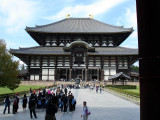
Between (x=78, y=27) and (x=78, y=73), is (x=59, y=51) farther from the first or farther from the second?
(x=78, y=27)

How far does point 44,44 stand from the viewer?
5147 centimetres

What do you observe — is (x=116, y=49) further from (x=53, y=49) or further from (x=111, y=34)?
(x=53, y=49)

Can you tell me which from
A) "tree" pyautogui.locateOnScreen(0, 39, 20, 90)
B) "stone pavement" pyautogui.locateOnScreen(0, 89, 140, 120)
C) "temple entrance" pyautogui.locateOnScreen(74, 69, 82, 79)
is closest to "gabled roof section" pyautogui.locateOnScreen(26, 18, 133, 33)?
"temple entrance" pyautogui.locateOnScreen(74, 69, 82, 79)

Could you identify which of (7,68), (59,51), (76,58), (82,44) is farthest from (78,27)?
(7,68)

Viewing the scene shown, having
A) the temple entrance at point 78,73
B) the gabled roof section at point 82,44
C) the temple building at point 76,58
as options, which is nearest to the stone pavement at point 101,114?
the temple building at point 76,58

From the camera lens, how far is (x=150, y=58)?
2598 mm

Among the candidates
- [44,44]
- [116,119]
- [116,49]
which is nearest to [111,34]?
[116,49]

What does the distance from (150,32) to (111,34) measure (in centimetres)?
4900

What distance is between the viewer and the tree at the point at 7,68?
18094 mm

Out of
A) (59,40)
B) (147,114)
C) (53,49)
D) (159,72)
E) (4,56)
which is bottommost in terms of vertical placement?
(147,114)

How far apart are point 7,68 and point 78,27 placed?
130 feet

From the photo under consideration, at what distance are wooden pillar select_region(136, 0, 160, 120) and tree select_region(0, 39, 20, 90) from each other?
1813 centimetres

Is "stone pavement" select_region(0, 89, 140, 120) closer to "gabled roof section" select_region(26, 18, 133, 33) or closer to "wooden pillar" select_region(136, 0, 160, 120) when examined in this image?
"wooden pillar" select_region(136, 0, 160, 120)

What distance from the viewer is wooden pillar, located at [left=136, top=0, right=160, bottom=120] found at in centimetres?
253
